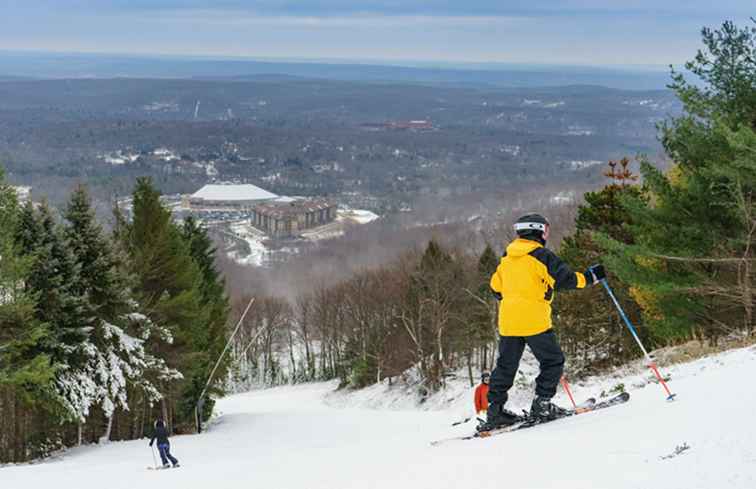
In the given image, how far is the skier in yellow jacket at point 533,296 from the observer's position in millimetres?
7047

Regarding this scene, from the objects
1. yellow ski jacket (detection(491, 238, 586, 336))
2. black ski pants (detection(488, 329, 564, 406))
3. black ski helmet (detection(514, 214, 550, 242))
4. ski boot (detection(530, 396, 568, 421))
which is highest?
black ski helmet (detection(514, 214, 550, 242))

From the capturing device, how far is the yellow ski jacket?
702 centimetres

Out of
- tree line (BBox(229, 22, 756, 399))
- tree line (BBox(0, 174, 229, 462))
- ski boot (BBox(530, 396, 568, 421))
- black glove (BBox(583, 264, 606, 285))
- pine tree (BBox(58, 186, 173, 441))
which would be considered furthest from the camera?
pine tree (BBox(58, 186, 173, 441))

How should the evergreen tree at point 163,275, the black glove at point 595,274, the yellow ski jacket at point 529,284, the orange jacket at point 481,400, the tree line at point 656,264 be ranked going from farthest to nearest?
the evergreen tree at point 163,275
the tree line at point 656,264
the orange jacket at point 481,400
the black glove at point 595,274
the yellow ski jacket at point 529,284

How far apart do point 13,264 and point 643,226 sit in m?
15.6

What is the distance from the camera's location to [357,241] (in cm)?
12456

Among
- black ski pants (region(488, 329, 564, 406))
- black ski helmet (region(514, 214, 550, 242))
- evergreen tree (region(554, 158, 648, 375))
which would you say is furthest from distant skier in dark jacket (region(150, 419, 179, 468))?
evergreen tree (region(554, 158, 648, 375))

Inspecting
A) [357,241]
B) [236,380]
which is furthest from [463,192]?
[236,380]

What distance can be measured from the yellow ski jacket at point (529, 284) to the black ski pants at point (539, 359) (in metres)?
0.10

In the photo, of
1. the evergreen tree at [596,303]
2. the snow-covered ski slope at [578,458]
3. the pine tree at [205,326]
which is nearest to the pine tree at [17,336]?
the snow-covered ski slope at [578,458]

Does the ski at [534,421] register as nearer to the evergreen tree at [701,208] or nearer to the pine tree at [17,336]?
the evergreen tree at [701,208]

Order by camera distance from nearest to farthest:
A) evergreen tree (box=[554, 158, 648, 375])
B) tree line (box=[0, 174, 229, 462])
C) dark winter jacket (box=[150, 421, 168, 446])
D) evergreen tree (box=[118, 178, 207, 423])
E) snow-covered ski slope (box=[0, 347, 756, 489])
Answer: snow-covered ski slope (box=[0, 347, 756, 489]), dark winter jacket (box=[150, 421, 168, 446]), tree line (box=[0, 174, 229, 462]), evergreen tree (box=[118, 178, 207, 423]), evergreen tree (box=[554, 158, 648, 375])

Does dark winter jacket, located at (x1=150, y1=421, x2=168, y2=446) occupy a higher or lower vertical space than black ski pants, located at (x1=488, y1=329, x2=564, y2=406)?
lower

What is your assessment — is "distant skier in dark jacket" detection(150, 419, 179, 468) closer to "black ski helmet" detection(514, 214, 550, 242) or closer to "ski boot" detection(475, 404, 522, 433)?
"ski boot" detection(475, 404, 522, 433)
